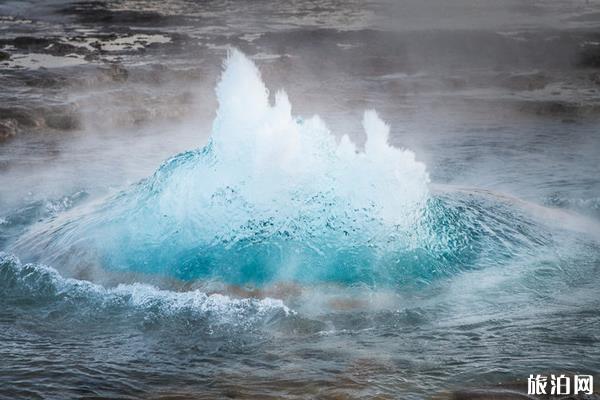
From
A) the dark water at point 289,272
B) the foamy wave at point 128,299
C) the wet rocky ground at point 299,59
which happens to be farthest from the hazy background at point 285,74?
the foamy wave at point 128,299

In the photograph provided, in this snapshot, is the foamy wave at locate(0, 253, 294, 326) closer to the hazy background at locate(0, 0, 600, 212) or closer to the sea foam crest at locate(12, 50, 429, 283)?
the sea foam crest at locate(12, 50, 429, 283)

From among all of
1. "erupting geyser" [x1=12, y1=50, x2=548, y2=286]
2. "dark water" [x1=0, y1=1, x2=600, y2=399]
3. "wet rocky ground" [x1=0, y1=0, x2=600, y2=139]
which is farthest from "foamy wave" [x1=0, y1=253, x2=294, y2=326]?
"wet rocky ground" [x1=0, y1=0, x2=600, y2=139]

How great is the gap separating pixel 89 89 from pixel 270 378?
1108cm

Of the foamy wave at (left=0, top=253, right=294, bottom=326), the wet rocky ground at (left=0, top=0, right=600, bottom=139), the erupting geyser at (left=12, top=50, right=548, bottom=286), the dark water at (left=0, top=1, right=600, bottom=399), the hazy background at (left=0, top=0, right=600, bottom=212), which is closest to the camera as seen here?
the dark water at (left=0, top=1, right=600, bottom=399)

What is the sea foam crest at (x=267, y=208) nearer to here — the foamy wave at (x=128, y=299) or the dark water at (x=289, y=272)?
the dark water at (x=289, y=272)

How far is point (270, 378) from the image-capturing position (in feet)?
13.0

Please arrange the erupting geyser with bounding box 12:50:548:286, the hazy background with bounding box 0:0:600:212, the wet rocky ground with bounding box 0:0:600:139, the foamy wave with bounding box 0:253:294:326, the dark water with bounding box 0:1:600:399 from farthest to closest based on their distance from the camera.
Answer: the wet rocky ground with bounding box 0:0:600:139 → the hazy background with bounding box 0:0:600:212 → the erupting geyser with bounding box 12:50:548:286 → the foamy wave with bounding box 0:253:294:326 → the dark water with bounding box 0:1:600:399

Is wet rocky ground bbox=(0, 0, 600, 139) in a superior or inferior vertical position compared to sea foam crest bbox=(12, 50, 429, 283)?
superior

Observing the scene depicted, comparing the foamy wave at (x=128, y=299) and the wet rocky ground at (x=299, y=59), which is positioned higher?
the wet rocky ground at (x=299, y=59)

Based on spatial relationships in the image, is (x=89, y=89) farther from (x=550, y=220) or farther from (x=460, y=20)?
(x=460, y=20)

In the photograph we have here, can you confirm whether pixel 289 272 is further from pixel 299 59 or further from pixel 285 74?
pixel 299 59

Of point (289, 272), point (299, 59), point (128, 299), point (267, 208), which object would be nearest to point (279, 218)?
point (267, 208)

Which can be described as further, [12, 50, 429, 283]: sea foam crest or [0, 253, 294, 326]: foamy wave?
[12, 50, 429, 283]: sea foam crest

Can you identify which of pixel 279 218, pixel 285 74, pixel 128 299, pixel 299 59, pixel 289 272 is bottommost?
pixel 128 299
